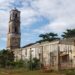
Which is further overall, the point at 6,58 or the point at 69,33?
the point at 69,33

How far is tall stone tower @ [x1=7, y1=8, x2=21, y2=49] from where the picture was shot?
8719 cm

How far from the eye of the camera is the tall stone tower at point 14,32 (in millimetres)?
87188

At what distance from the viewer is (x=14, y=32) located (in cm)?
8738

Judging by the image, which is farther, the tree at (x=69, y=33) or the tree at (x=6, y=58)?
the tree at (x=69, y=33)

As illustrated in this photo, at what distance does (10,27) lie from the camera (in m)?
88.1

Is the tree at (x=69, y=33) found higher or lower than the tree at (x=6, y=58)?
higher

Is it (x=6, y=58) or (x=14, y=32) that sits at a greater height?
(x=14, y=32)

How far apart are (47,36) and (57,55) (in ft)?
112

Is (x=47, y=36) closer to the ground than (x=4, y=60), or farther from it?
farther from it

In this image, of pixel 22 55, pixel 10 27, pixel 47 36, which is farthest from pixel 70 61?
pixel 10 27

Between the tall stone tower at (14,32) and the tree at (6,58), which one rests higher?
the tall stone tower at (14,32)

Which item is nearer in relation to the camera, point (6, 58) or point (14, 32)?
point (6, 58)

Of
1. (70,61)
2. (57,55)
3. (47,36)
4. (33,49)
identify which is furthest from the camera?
(47,36)

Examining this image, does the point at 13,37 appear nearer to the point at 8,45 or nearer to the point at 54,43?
the point at 8,45
